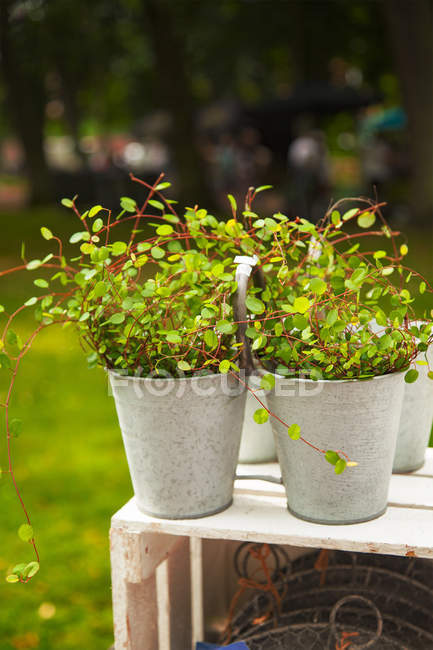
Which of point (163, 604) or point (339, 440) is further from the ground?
point (339, 440)

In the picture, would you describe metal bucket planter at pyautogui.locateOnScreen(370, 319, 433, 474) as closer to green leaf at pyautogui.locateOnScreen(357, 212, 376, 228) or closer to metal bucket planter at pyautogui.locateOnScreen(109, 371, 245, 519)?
green leaf at pyautogui.locateOnScreen(357, 212, 376, 228)

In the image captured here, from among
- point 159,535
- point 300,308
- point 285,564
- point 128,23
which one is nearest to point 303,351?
point 300,308

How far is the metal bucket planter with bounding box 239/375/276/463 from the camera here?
1.48 metres

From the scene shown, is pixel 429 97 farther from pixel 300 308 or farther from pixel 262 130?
pixel 300 308

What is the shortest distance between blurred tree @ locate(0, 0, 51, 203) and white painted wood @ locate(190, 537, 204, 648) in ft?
39.9

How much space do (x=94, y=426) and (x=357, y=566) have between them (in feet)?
7.58

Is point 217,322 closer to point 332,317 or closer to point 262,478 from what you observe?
point 332,317

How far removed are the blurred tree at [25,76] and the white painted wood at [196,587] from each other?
12.1 meters

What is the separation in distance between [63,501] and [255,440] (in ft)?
5.38

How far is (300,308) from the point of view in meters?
1.11

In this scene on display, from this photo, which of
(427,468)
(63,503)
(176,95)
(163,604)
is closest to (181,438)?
(163,604)

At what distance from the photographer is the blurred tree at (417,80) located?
9.04 m

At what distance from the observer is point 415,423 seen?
143cm

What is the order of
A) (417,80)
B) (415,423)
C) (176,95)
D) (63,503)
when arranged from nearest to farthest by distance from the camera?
(415,423), (63,503), (417,80), (176,95)
